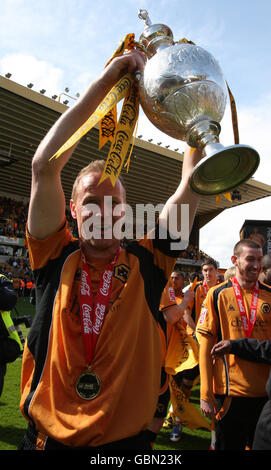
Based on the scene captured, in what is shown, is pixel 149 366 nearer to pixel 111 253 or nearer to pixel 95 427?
pixel 95 427

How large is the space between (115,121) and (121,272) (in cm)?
65

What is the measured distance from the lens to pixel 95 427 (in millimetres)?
1087

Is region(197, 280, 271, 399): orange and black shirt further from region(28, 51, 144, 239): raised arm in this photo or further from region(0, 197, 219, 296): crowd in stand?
region(0, 197, 219, 296): crowd in stand

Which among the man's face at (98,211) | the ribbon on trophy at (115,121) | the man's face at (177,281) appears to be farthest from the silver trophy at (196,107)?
the man's face at (177,281)

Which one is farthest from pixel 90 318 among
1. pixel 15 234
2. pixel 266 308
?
pixel 15 234

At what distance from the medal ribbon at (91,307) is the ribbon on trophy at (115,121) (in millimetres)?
374

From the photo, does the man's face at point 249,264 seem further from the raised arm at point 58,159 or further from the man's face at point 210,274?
the man's face at point 210,274

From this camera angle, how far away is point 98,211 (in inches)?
53.5

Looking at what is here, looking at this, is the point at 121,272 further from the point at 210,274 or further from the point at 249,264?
the point at 210,274

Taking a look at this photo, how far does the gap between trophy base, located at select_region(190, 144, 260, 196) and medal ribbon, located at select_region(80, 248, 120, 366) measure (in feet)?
1.68

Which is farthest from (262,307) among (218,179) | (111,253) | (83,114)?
(83,114)

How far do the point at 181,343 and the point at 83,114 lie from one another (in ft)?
11.7

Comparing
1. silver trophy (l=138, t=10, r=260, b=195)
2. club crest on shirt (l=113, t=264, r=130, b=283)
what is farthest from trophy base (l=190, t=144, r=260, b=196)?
club crest on shirt (l=113, t=264, r=130, b=283)

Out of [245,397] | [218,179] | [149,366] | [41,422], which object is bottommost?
[245,397]
